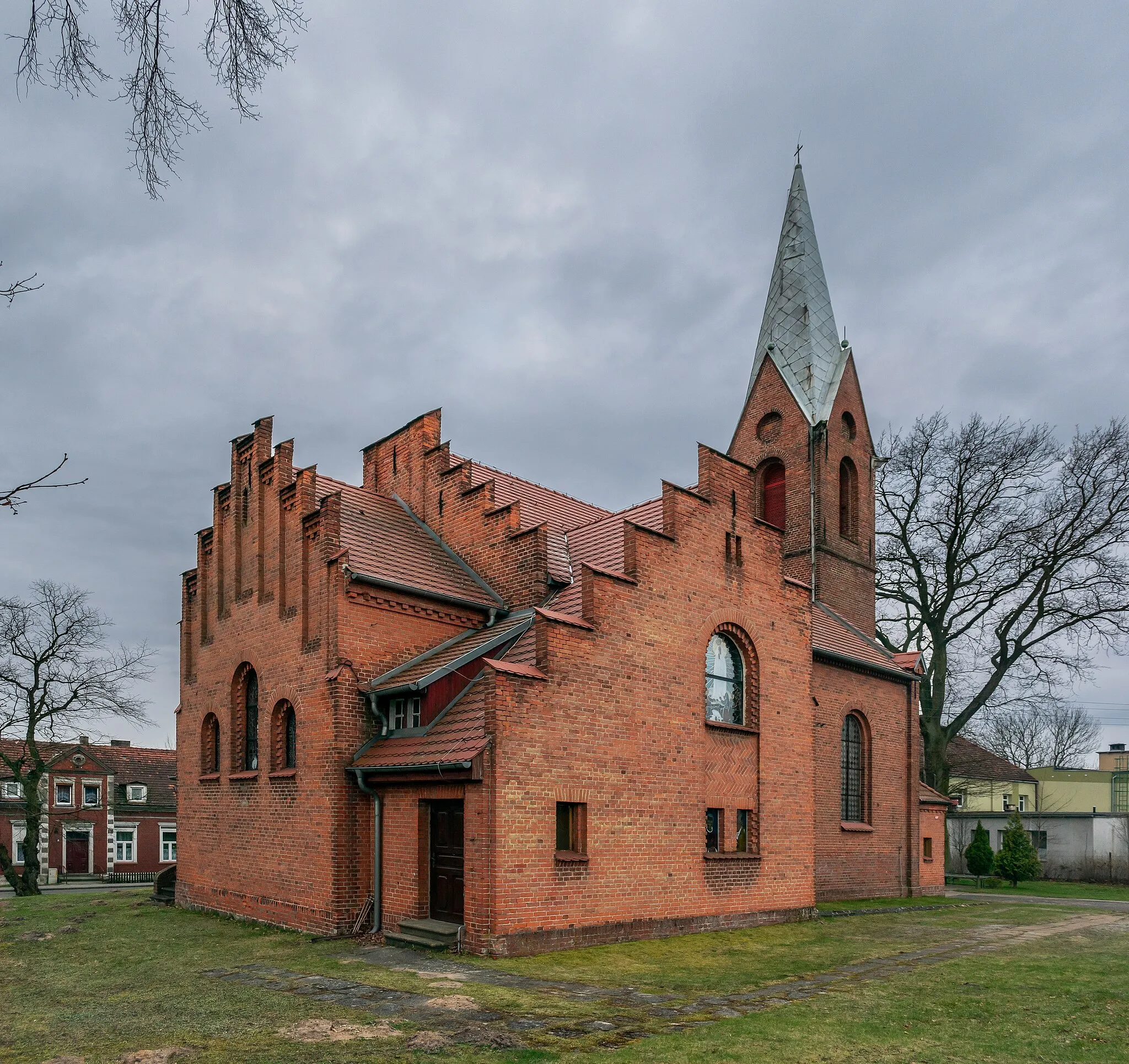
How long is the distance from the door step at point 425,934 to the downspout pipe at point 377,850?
511 millimetres

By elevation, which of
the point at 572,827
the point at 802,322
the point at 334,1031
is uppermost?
the point at 802,322

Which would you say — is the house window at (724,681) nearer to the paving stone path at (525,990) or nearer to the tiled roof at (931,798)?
the paving stone path at (525,990)

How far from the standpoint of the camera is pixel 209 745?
2061cm

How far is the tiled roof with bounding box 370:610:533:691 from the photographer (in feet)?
51.4

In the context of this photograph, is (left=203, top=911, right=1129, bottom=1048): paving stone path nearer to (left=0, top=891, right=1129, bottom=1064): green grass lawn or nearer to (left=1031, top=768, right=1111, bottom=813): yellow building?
(left=0, top=891, right=1129, bottom=1064): green grass lawn

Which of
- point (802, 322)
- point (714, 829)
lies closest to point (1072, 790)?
point (802, 322)

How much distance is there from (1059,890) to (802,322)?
2104 centimetres

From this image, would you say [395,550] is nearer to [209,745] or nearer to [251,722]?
[251,722]

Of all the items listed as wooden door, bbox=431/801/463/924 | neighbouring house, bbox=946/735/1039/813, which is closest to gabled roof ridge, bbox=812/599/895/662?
wooden door, bbox=431/801/463/924

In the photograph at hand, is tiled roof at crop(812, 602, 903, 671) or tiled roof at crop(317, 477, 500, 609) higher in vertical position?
tiled roof at crop(317, 477, 500, 609)

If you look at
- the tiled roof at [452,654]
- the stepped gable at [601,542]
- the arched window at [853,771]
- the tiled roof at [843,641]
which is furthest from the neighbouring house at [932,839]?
the tiled roof at [452,654]

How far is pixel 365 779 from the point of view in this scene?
15.8 metres

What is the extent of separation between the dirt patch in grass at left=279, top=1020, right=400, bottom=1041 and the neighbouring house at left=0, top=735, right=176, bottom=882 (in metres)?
43.9

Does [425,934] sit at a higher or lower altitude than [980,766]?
higher
